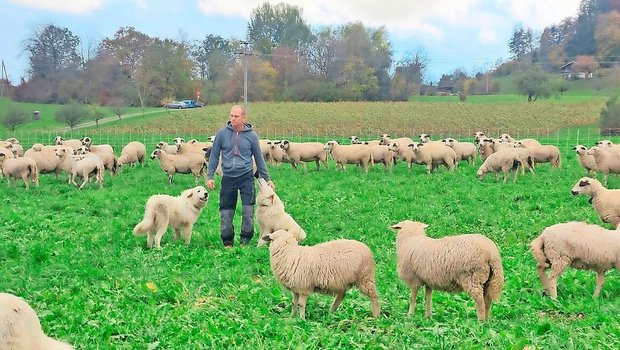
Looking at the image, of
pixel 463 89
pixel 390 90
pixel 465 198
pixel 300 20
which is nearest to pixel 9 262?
pixel 465 198

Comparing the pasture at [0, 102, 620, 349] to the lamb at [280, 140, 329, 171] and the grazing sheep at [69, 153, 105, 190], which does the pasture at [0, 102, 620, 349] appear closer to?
the grazing sheep at [69, 153, 105, 190]

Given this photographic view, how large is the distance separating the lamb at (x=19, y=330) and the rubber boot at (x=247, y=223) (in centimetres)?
737

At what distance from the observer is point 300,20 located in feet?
326

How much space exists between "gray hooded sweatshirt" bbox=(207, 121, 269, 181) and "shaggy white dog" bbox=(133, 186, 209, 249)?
3.64 ft

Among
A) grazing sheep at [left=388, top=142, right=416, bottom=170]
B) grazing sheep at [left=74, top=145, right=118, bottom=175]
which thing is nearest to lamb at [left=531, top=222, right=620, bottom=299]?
grazing sheep at [left=388, top=142, right=416, bottom=170]

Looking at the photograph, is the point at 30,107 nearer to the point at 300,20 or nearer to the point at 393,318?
the point at 300,20

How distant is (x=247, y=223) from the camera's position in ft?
39.5

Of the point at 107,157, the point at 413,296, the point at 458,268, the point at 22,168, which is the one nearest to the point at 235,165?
the point at 413,296

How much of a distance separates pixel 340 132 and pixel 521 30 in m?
67.5

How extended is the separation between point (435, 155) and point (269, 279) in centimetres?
1688

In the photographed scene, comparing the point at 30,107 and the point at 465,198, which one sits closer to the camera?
the point at 465,198

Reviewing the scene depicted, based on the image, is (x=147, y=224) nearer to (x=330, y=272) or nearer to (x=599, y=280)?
(x=330, y=272)

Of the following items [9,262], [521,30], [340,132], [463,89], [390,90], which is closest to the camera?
[9,262]

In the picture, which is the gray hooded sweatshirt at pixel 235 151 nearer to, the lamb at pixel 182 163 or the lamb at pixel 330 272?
the lamb at pixel 330 272
